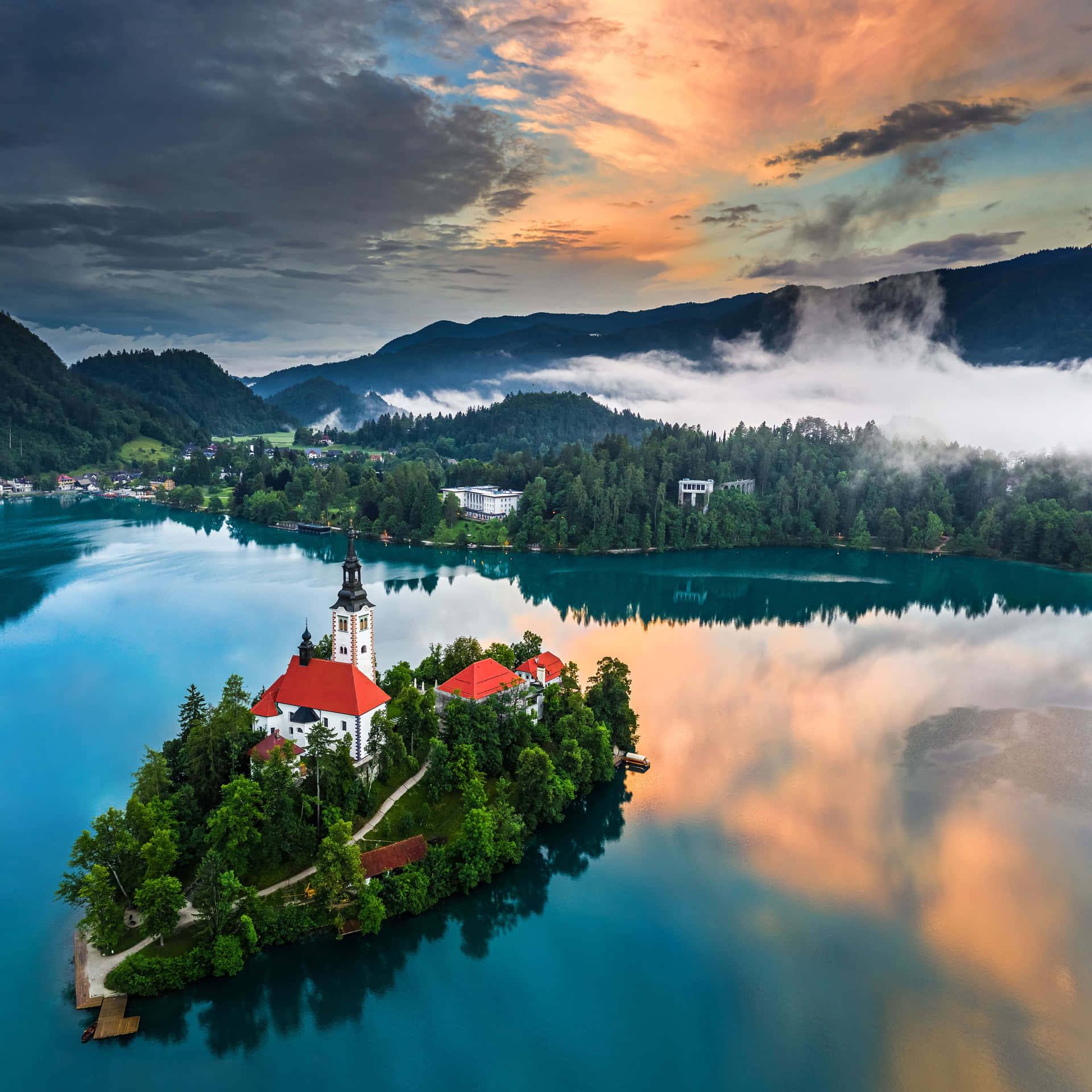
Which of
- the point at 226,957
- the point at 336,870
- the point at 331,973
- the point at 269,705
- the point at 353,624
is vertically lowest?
the point at 331,973

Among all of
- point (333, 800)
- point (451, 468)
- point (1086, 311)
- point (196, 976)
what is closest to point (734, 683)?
point (333, 800)

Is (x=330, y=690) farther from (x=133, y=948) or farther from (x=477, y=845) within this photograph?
(x=133, y=948)

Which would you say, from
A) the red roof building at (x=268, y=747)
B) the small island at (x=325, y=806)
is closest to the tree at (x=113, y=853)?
the small island at (x=325, y=806)

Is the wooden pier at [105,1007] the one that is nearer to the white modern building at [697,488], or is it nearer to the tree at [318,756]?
the tree at [318,756]

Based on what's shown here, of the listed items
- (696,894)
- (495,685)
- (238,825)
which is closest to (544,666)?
(495,685)

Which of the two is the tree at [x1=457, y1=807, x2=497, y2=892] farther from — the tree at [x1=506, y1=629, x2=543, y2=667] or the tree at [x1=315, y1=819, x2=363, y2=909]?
the tree at [x1=506, y1=629, x2=543, y2=667]

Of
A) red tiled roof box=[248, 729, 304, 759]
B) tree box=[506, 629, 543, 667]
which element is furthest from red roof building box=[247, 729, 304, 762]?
tree box=[506, 629, 543, 667]

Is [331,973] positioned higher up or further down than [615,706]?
further down

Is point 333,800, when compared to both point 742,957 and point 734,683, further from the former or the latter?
point 734,683
